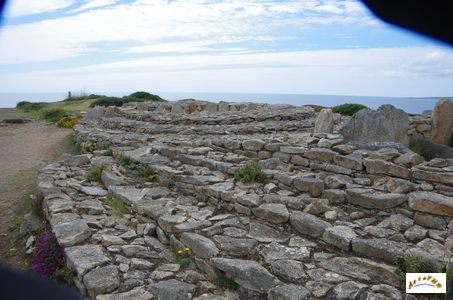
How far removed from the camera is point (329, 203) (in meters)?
5.85

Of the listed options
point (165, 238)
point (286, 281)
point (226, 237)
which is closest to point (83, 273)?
point (165, 238)

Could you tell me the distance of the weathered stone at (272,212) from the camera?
5436mm

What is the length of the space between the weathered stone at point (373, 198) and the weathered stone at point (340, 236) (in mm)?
676

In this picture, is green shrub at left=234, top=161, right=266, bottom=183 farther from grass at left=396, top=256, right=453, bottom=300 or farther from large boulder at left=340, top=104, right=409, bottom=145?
grass at left=396, top=256, right=453, bottom=300

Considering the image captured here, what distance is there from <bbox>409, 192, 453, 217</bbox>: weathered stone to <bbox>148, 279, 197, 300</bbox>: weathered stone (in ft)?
9.93

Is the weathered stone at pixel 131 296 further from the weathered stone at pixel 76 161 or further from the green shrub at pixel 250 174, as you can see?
the weathered stone at pixel 76 161

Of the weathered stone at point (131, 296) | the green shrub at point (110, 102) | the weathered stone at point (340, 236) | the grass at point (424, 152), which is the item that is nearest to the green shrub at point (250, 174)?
the weathered stone at point (340, 236)

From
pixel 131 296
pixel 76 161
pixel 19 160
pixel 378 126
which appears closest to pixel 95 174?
pixel 76 161

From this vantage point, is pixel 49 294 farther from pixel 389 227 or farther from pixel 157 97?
pixel 157 97

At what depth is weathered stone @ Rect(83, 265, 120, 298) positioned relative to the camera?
423 cm

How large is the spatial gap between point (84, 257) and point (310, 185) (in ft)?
11.2

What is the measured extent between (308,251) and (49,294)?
4185 millimetres

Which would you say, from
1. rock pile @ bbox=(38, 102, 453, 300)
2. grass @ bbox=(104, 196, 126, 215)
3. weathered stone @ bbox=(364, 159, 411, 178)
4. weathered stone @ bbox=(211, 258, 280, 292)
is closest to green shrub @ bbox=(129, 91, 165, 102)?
rock pile @ bbox=(38, 102, 453, 300)

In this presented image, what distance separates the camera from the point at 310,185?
6.15 metres
